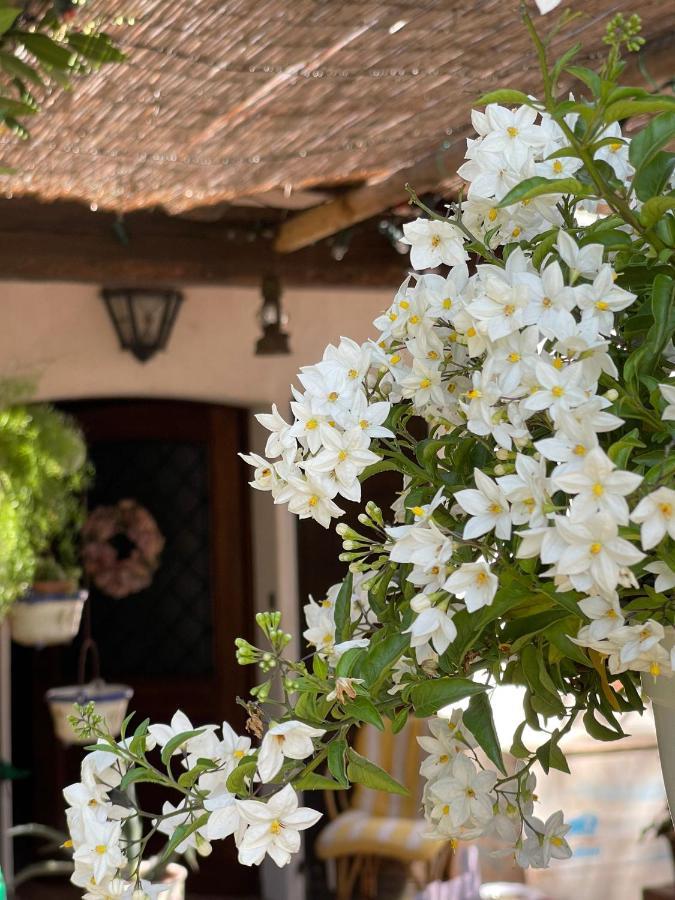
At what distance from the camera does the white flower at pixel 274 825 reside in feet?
2.29

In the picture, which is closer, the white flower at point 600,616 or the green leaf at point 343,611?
the white flower at point 600,616

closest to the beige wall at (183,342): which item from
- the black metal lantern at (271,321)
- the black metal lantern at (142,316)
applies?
the black metal lantern at (142,316)

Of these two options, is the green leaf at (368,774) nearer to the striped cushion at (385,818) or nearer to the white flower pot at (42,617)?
the white flower pot at (42,617)

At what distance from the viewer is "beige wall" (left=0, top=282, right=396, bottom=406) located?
4.67m

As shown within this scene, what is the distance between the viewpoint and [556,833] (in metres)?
0.87

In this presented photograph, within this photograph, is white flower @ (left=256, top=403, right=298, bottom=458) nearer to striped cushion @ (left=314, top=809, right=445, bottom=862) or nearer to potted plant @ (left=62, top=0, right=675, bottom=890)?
potted plant @ (left=62, top=0, right=675, bottom=890)

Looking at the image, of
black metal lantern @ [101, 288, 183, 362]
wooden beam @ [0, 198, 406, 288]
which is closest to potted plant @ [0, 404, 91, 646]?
black metal lantern @ [101, 288, 183, 362]

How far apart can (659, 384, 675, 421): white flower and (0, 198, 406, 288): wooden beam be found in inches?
133

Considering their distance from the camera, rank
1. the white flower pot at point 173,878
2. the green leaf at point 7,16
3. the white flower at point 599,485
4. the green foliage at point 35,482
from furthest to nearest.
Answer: the green foliage at point 35,482 < the white flower pot at point 173,878 < the green leaf at point 7,16 < the white flower at point 599,485

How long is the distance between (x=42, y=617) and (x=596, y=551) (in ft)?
12.6

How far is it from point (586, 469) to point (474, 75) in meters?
1.63

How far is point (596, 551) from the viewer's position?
0.62 m

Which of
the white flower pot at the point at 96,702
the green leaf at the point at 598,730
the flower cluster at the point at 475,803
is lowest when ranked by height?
the white flower pot at the point at 96,702

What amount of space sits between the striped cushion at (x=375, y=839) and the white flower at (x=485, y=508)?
4.08m
